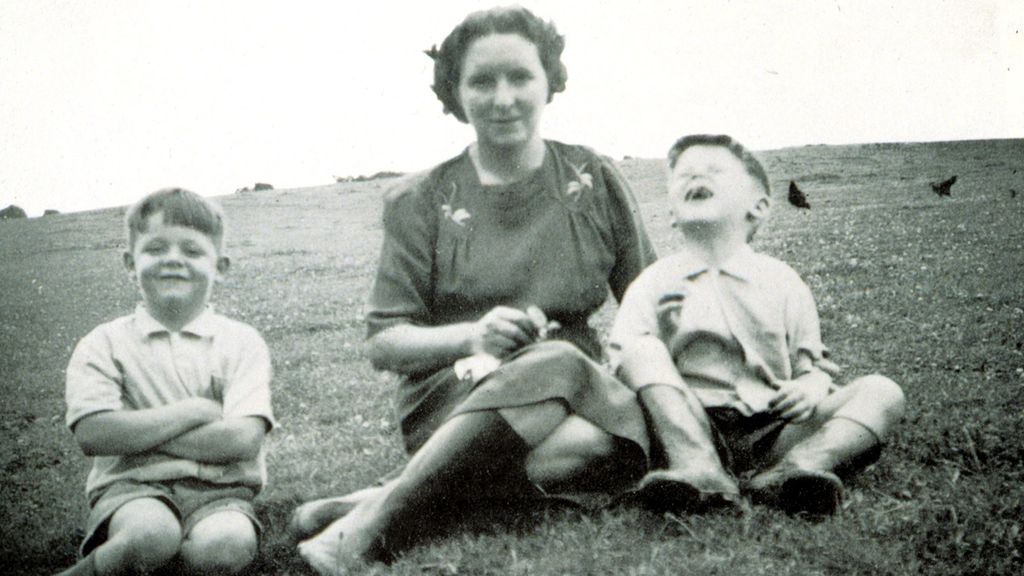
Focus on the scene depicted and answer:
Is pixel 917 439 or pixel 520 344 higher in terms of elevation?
pixel 520 344

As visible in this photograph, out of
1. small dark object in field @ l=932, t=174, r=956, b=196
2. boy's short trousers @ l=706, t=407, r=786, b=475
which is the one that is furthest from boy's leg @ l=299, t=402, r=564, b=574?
small dark object in field @ l=932, t=174, r=956, b=196

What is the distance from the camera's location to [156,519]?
2.44 metres

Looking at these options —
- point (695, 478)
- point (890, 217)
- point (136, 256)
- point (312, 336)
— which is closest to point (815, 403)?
point (695, 478)

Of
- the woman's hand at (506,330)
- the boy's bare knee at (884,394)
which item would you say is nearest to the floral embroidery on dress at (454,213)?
the woman's hand at (506,330)

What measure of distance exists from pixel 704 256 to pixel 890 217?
502 centimetres

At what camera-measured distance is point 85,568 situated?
7.80 feet

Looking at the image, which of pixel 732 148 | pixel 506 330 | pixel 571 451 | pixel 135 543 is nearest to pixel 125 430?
pixel 135 543

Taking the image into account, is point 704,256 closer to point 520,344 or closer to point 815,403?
point 815,403

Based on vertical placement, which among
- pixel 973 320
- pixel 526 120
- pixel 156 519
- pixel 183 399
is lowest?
pixel 973 320

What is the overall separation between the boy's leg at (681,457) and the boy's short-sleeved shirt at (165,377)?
1111 mm

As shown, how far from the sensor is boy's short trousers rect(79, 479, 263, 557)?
8.18 feet

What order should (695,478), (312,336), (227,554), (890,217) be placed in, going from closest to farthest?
(695,478) → (227,554) → (312,336) → (890,217)

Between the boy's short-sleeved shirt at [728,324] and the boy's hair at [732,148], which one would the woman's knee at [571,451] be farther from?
the boy's hair at [732,148]

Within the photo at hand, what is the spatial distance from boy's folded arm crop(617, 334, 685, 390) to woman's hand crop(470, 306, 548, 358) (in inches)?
11.9
